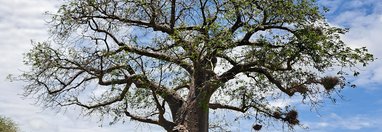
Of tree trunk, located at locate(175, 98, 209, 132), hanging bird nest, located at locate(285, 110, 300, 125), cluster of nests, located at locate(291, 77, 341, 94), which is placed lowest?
tree trunk, located at locate(175, 98, 209, 132)

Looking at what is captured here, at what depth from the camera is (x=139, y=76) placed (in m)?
12.0

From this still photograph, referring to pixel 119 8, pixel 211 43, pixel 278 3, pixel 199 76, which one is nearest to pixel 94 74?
pixel 119 8

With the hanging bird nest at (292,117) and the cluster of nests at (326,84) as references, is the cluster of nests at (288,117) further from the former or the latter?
the cluster of nests at (326,84)

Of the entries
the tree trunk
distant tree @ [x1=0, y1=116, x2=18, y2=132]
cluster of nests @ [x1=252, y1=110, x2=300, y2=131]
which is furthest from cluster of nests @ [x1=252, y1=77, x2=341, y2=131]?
distant tree @ [x1=0, y1=116, x2=18, y2=132]

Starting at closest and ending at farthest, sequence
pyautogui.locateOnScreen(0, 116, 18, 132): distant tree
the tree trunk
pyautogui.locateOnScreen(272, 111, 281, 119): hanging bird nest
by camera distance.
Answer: the tree trunk < pyautogui.locateOnScreen(272, 111, 281, 119): hanging bird nest < pyautogui.locateOnScreen(0, 116, 18, 132): distant tree

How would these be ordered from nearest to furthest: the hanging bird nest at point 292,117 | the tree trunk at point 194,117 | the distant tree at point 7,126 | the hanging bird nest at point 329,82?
the hanging bird nest at point 329,82 → the tree trunk at point 194,117 → the hanging bird nest at point 292,117 → the distant tree at point 7,126

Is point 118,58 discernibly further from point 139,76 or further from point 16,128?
point 16,128

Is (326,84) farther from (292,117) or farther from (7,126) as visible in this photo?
(7,126)

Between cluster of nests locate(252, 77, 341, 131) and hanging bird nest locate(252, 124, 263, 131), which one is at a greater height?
cluster of nests locate(252, 77, 341, 131)

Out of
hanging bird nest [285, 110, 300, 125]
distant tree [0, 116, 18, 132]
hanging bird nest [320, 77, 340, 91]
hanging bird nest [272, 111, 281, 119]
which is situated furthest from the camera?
distant tree [0, 116, 18, 132]

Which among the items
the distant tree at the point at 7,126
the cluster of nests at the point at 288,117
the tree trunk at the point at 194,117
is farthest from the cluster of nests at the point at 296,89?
the distant tree at the point at 7,126

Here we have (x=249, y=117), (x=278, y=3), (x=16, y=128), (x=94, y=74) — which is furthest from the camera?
(x=16, y=128)

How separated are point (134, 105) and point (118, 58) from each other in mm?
2121

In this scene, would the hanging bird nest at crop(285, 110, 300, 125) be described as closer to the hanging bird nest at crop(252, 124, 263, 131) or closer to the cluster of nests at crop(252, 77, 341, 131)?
the cluster of nests at crop(252, 77, 341, 131)
